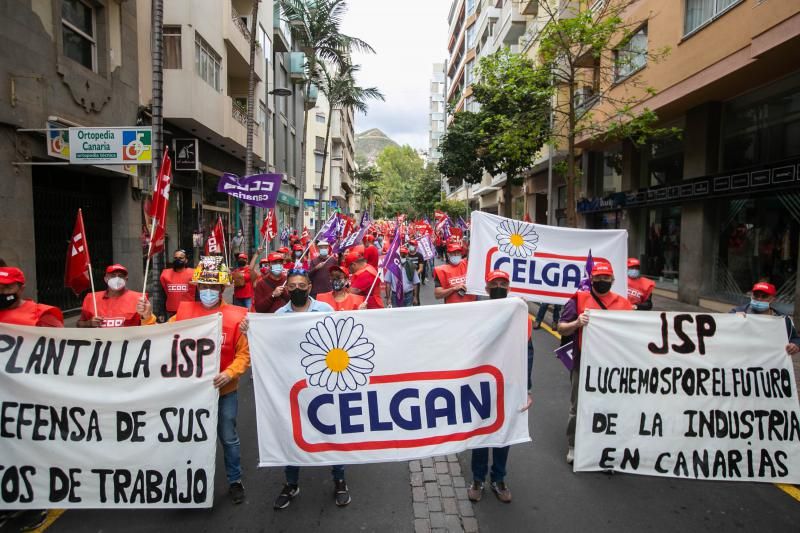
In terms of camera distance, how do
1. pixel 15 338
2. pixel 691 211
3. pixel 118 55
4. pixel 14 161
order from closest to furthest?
1. pixel 15 338
2. pixel 14 161
3. pixel 118 55
4. pixel 691 211

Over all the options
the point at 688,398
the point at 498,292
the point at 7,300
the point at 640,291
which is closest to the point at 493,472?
the point at 498,292

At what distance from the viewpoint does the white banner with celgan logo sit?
12.9ft

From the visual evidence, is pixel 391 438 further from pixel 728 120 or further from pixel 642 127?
pixel 728 120

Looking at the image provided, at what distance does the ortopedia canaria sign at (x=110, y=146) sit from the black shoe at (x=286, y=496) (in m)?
7.00

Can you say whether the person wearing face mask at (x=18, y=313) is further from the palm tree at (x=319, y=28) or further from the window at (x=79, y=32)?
the palm tree at (x=319, y=28)

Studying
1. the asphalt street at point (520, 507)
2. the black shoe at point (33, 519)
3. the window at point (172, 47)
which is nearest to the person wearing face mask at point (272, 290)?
the asphalt street at point (520, 507)

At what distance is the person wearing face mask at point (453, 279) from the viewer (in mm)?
6410

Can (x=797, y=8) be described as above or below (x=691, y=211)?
above

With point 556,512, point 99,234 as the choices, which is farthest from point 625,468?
point 99,234

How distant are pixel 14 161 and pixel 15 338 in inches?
259

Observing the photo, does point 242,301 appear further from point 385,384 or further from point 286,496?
point 385,384

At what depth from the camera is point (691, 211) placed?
14.7 meters

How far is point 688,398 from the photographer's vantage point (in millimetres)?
4371

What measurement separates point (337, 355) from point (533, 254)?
418cm
